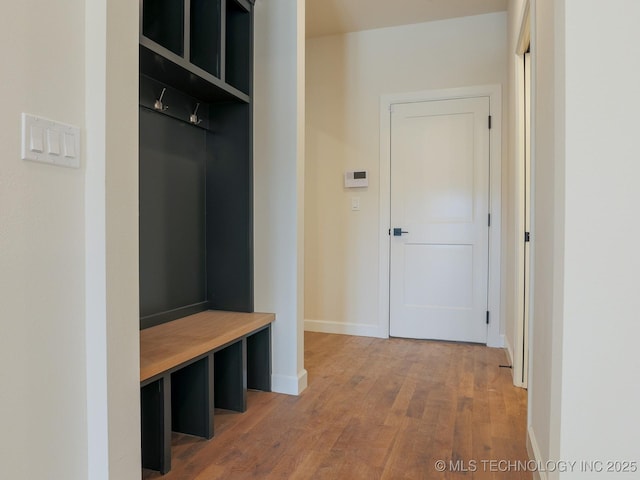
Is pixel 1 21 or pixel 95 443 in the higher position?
pixel 1 21

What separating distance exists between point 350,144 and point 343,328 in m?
1.71

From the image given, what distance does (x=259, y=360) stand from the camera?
2.50 meters

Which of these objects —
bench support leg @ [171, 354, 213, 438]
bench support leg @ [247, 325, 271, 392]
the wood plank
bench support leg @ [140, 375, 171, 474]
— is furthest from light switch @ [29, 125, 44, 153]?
bench support leg @ [247, 325, 271, 392]

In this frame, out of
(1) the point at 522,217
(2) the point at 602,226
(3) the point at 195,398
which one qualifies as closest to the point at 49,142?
(3) the point at 195,398

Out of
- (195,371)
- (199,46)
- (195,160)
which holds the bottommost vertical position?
(195,371)

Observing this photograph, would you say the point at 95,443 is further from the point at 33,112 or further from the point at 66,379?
the point at 33,112

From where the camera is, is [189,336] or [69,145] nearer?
[69,145]

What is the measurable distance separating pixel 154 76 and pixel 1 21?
1011 millimetres

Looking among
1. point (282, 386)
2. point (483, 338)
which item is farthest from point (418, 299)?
point (282, 386)

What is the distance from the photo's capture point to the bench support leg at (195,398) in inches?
75.8

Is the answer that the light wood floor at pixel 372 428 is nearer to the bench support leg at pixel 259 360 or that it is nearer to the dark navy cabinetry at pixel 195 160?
the bench support leg at pixel 259 360

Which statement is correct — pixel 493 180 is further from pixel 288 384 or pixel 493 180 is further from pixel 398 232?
pixel 288 384

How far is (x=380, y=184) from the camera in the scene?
3818 mm

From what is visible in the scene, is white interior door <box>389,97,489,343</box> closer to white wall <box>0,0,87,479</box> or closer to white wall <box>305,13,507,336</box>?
white wall <box>305,13,507,336</box>
